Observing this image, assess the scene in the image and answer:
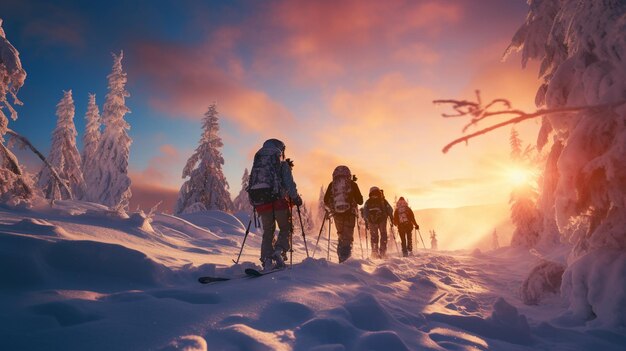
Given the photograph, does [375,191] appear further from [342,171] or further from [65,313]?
[65,313]

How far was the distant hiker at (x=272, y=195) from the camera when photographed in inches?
253

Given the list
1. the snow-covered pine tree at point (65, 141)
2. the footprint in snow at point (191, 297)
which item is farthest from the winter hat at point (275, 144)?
the snow-covered pine tree at point (65, 141)

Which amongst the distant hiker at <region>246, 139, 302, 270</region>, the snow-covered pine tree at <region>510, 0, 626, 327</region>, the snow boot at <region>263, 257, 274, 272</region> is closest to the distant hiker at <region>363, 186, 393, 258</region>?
the distant hiker at <region>246, 139, 302, 270</region>

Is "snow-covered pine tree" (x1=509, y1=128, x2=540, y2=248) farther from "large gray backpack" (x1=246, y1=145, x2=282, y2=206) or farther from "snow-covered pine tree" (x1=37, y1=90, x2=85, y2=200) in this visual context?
"snow-covered pine tree" (x1=37, y1=90, x2=85, y2=200)

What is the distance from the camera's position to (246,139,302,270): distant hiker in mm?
6434

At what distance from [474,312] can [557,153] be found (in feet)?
10.9

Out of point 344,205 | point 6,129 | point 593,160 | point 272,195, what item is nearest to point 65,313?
point 272,195

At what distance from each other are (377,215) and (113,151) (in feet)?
91.1

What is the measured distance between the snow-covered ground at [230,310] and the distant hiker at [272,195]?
3.52 feet

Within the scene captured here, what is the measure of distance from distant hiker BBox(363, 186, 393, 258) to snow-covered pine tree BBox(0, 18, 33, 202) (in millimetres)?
10521

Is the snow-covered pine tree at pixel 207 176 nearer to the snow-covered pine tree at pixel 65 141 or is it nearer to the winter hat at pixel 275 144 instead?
the snow-covered pine tree at pixel 65 141

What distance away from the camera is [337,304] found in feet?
11.3

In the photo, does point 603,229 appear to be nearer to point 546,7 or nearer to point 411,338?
point 411,338

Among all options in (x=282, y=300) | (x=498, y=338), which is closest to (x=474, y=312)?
(x=498, y=338)
